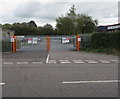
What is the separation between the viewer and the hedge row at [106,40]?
65.2 ft

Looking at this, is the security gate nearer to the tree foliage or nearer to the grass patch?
the grass patch

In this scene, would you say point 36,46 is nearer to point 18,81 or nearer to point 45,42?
point 45,42

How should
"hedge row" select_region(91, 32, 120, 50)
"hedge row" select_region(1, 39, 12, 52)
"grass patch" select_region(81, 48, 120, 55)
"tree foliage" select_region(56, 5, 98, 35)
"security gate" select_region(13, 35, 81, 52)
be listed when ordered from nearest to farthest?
"grass patch" select_region(81, 48, 120, 55) < "hedge row" select_region(91, 32, 120, 50) < "hedge row" select_region(1, 39, 12, 52) < "security gate" select_region(13, 35, 81, 52) < "tree foliage" select_region(56, 5, 98, 35)

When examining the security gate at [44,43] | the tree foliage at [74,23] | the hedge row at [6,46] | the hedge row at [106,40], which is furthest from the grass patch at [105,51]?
the tree foliage at [74,23]

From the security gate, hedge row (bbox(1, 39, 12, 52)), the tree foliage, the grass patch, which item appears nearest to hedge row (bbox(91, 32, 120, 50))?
the grass patch

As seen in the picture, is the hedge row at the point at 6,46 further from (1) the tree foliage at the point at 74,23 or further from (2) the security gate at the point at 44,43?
(1) the tree foliage at the point at 74,23

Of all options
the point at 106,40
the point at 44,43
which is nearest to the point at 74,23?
the point at 44,43

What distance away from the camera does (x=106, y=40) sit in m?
21.2

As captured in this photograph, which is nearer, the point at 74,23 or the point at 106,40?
the point at 106,40

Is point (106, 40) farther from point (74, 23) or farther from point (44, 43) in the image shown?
point (74, 23)

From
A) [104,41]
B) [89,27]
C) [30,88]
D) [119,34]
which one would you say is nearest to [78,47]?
[104,41]

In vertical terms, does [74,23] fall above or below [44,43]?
above

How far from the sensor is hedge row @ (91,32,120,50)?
65.2 ft

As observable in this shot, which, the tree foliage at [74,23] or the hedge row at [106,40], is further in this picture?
the tree foliage at [74,23]
